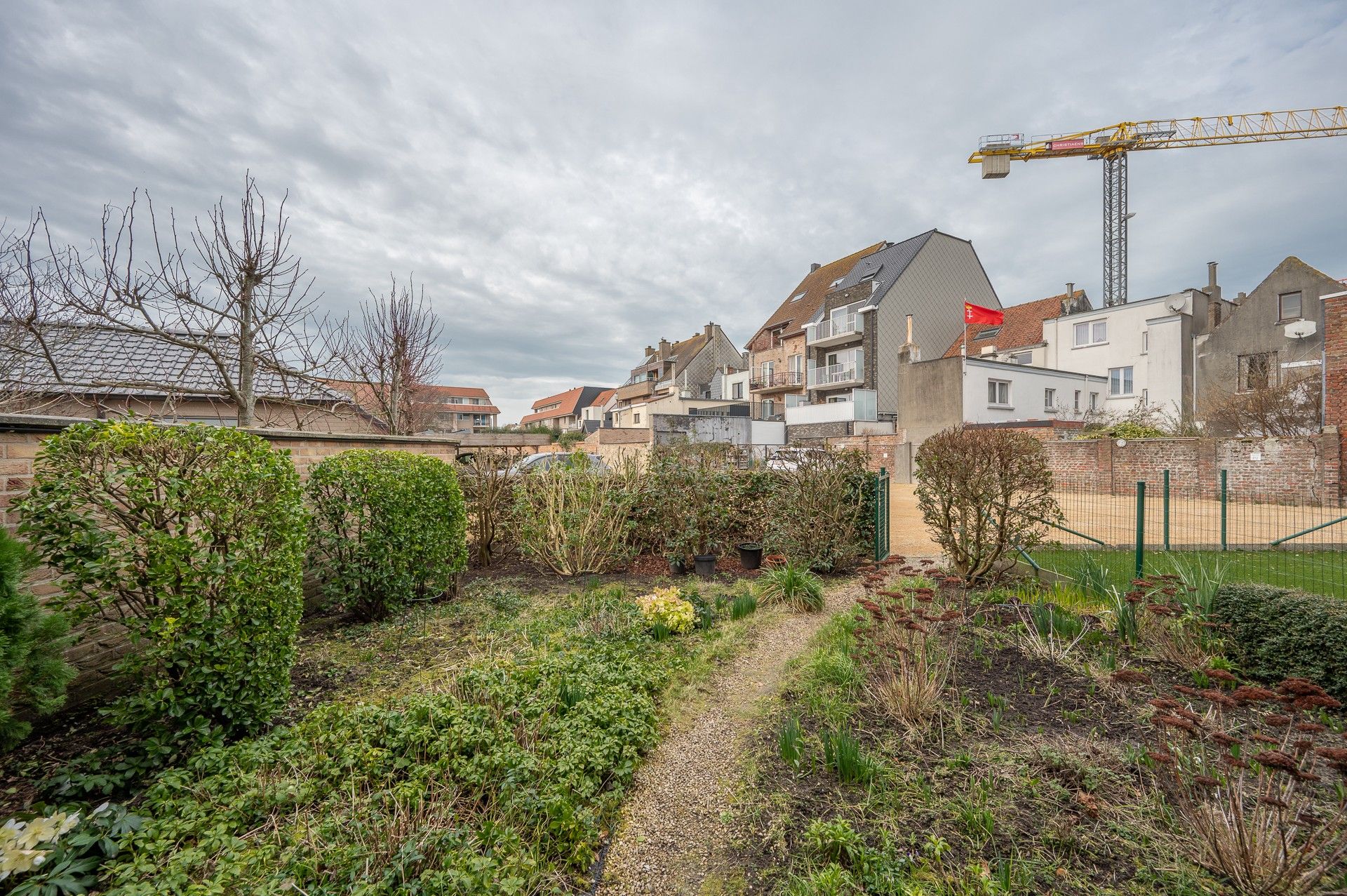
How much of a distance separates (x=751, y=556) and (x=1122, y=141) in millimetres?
45560

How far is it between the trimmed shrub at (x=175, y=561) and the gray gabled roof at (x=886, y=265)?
101ft

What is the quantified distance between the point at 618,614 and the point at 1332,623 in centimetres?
493

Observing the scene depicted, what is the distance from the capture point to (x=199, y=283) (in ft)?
21.8

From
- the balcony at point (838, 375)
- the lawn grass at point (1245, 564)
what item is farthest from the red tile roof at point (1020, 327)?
the lawn grass at point (1245, 564)

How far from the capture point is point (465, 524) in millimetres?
6332

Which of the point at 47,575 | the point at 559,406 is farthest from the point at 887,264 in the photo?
the point at 559,406

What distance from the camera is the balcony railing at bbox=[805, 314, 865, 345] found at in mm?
30422

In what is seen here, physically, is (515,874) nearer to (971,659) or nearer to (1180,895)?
(1180,895)

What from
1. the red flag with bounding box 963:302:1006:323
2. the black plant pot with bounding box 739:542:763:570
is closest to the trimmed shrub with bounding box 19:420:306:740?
the black plant pot with bounding box 739:542:763:570

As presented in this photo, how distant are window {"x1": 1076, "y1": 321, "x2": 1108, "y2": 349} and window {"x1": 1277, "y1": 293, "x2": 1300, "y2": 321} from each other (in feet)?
18.5

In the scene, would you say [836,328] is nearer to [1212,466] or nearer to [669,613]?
[1212,466]

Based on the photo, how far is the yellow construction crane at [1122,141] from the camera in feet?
107

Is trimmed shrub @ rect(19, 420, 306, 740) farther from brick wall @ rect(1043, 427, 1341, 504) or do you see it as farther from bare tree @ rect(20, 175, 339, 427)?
brick wall @ rect(1043, 427, 1341, 504)

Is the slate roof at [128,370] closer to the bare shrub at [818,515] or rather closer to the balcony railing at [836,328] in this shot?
the bare shrub at [818,515]
